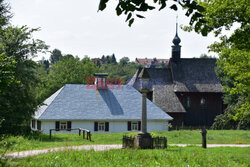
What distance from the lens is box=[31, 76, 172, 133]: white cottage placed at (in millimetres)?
35812

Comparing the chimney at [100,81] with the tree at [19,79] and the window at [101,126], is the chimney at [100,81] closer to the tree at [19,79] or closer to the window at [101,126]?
the window at [101,126]

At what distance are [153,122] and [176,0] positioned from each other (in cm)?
3317

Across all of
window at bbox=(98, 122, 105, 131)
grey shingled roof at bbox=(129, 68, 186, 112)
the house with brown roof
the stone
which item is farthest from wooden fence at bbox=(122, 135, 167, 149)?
the house with brown roof

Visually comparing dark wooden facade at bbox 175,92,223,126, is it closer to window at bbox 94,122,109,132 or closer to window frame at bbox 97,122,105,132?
window at bbox 94,122,109,132

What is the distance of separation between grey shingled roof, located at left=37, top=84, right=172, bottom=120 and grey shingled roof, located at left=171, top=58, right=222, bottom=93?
32.3 feet

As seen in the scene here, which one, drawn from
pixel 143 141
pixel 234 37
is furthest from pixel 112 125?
pixel 234 37

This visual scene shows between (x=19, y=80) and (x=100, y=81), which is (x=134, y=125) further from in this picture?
(x=19, y=80)

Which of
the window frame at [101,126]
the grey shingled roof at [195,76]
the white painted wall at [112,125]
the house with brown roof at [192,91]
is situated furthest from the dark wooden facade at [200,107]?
the window frame at [101,126]

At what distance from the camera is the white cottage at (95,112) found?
35812mm

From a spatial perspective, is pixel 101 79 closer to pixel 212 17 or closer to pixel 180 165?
pixel 212 17

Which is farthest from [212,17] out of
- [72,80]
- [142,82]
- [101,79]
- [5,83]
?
[72,80]

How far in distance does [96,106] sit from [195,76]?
18.0 metres

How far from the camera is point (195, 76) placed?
162 ft

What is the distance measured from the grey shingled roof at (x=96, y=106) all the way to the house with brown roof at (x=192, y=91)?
7.41 m
